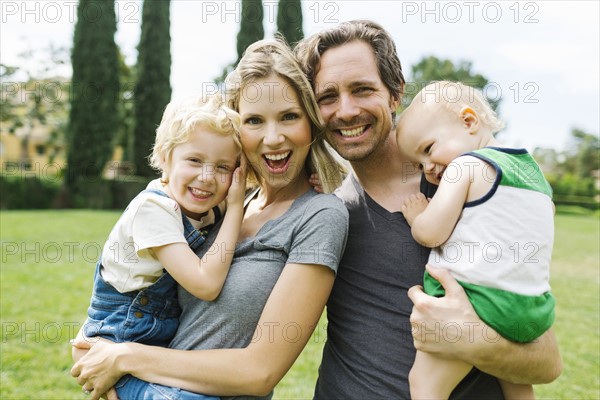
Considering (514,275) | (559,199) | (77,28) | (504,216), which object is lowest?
(559,199)

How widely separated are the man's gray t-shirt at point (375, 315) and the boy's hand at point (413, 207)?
7cm

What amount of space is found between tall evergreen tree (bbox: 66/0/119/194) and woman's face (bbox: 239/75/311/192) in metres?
18.1

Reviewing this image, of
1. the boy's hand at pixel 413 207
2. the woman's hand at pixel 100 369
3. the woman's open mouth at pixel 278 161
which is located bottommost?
the woman's hand at pixel 100 369

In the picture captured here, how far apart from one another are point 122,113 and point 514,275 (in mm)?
25740

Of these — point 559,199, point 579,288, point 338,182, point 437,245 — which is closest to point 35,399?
point 338,182

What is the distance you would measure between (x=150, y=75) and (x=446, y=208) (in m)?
19.0

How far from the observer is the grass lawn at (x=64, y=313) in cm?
448

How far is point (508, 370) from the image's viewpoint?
1.83 meters

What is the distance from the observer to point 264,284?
186 centimetres

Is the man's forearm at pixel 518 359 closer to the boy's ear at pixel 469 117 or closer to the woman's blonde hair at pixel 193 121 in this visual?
the boy's ear at pixel 469 117

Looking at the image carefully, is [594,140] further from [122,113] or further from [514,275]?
[514,275]

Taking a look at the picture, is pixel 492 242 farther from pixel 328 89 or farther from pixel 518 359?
pixel 328 89

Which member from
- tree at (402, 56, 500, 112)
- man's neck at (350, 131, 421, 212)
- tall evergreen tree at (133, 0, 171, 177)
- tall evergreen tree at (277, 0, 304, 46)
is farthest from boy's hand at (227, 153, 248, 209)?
tree at (402, 56, 500, 112)

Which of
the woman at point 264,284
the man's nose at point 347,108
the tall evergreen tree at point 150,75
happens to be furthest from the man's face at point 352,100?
the tall evergreen tree at point 150,75
